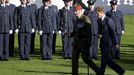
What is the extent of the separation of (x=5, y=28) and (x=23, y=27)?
0.64 m

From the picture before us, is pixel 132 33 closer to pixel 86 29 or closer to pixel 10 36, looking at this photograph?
pixel 10 36

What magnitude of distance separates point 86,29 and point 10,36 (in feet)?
20.5

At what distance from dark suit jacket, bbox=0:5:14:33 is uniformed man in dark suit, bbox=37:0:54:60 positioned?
0.96 metres

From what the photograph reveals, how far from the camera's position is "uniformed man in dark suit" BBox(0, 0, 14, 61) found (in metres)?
19.5

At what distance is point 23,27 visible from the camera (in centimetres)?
1989

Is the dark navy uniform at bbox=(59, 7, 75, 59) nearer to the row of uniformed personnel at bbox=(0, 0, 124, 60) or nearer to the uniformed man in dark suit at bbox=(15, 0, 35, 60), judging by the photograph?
the row of uniformed personnel at bbox=(0, 0, 124, 60)

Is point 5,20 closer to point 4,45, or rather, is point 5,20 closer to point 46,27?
point 4,45

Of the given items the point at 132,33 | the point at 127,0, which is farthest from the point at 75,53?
the point at 127,0

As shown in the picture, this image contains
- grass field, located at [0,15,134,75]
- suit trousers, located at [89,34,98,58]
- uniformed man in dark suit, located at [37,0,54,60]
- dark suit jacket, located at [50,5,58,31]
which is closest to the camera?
grass field, located at [0,15,134,75]

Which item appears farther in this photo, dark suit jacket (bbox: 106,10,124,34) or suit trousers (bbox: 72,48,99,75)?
dark suit jacket (bbox: 106,10,124,34)

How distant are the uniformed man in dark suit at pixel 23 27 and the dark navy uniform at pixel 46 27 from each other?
0.36m

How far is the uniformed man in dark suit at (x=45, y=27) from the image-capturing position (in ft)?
65.6

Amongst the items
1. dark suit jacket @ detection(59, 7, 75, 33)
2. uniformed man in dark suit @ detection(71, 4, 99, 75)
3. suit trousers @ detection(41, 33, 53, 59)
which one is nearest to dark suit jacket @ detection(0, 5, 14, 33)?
suit trousers @ detection(41, 33, 53, 59)

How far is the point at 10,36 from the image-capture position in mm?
21062
